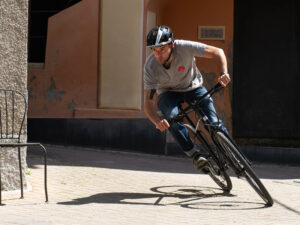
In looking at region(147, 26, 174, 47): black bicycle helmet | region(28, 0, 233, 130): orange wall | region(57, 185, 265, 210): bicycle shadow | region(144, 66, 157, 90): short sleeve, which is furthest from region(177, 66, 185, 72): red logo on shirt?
region(28, 0, 233, 130): orange wall

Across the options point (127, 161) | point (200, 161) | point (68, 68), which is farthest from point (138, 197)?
point (68, 68)

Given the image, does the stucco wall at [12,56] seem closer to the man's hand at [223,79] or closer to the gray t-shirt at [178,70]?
the gray t-shirt at [178,70]

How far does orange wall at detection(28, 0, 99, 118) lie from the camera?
1242 cm

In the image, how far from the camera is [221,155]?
6.77m

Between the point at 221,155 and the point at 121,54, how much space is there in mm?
5851

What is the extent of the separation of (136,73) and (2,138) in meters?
5.95

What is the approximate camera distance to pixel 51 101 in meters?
12.8

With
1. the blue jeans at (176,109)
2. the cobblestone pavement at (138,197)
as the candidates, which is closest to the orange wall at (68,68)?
the cobblestone pavement at (138,197)

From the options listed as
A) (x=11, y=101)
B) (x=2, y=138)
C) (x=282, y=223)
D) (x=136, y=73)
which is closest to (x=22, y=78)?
(x=11, y=101)

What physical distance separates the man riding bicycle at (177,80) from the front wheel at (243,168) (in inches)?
8.5

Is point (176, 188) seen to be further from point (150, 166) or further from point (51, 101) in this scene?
point (51, 101)

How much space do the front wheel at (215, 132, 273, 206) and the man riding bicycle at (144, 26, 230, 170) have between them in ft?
0.71

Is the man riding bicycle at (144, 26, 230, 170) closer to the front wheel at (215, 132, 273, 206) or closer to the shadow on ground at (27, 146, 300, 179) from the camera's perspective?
the front wheel at (215, 132, 273, 206)

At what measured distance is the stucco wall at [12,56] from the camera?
22.6 ft
